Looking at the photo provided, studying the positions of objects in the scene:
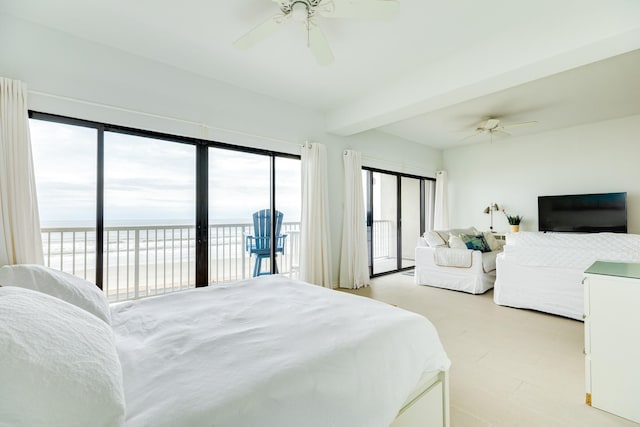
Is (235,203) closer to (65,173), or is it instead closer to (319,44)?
(65,173)

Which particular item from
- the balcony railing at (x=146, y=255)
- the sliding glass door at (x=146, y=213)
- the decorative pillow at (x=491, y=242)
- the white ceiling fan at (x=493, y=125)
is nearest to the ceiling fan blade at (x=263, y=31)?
the sliding glass door at (x=146, y=213)

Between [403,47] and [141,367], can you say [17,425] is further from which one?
[403,47]

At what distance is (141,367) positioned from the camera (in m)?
0.98

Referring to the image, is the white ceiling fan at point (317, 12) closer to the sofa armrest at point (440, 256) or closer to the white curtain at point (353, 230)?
the white curtain at point (353, 230)

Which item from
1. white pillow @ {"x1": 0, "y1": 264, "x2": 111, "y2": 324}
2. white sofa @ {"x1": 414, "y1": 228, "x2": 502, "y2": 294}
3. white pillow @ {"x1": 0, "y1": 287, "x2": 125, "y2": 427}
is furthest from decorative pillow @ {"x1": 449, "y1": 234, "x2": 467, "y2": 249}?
white pillow @ {"x1": 0, "y1": 287, "x2": 125, "y2": 427}

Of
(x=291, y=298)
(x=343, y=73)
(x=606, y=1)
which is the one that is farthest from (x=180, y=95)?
(x=606, y=1)

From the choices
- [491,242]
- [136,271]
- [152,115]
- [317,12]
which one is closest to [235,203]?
[152,115]

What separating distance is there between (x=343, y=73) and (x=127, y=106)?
222cm

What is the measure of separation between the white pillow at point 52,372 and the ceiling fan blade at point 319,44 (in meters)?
2.08

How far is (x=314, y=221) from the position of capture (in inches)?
159

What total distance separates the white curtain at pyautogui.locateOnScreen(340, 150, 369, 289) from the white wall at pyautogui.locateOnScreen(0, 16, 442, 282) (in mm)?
208

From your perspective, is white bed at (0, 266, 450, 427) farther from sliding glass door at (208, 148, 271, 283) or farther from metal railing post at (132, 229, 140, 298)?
metal railing post at (132, 229, 140, 298)

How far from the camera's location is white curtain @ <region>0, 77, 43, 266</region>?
208 cm

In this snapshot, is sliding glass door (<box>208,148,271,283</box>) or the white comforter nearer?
the white comforter
